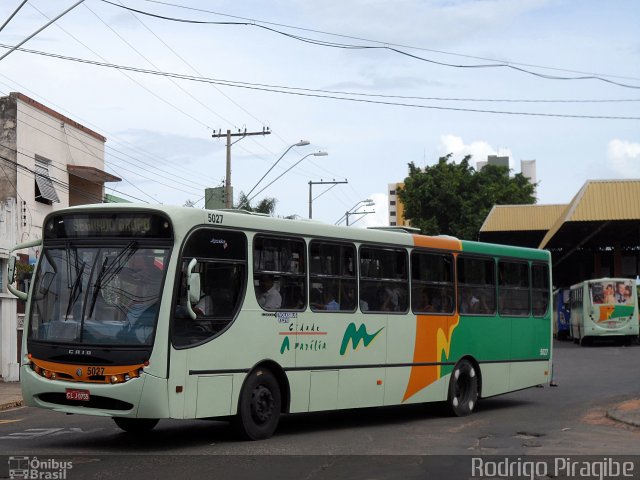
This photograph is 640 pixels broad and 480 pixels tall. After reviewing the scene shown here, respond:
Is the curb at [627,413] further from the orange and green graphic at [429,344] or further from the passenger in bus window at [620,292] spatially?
the passenger in bus window at [620,292]

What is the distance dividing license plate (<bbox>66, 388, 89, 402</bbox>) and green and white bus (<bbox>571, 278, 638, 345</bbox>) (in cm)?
3565

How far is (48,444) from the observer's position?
1224 cm

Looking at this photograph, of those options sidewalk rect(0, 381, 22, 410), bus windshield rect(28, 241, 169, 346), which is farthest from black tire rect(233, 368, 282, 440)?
sidewalk rect(0, 381, 22, 410)

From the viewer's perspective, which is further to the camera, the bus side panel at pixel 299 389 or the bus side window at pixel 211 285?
the bus side panel at pixel 299 389

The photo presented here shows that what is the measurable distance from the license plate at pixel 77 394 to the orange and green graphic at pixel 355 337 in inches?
159

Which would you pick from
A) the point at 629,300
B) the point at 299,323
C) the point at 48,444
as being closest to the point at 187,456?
the point at 48,444

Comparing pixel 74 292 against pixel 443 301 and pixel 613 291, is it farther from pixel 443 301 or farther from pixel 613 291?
pixel 613 291

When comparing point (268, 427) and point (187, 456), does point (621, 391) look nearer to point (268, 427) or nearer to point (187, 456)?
point (268, 427)

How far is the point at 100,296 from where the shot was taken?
38.5ft

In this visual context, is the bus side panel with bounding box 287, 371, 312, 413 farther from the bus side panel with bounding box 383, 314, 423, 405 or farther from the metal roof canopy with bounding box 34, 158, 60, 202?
the metal roof canopy with bounding box 34, 158, 60, 202

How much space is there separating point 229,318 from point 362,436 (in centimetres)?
256

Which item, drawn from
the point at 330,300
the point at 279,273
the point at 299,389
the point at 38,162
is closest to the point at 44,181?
the point at 38,162

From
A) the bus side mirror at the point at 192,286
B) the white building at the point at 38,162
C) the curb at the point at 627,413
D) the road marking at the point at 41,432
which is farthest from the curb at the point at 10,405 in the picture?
the white building at the point at 38,162

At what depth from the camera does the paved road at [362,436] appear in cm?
1132
